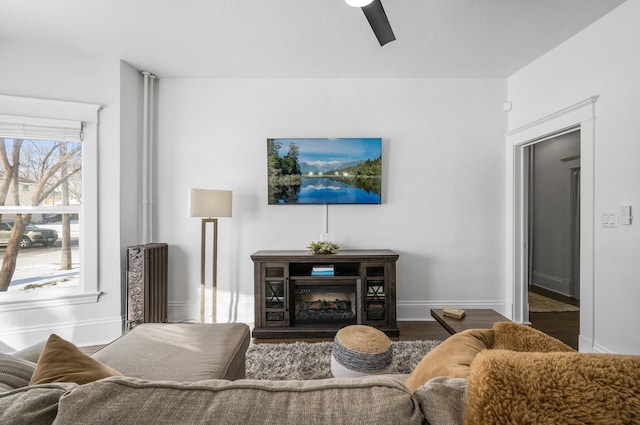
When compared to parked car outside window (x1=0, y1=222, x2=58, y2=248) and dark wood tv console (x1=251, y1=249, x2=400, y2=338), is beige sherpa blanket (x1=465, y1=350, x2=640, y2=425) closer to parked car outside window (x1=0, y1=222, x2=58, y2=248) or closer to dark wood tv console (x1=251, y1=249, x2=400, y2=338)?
dark wood tv console (x1=251, y1=249, x2=400, y2=338)

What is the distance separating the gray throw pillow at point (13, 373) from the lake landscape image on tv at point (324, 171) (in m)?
2.34

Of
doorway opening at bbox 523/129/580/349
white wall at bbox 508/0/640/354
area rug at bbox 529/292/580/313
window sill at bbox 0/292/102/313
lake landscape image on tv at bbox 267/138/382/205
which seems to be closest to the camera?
white wall at bbox 508/0/640/354

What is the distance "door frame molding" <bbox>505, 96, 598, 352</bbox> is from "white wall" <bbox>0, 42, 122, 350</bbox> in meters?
4.11

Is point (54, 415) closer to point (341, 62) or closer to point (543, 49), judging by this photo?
point (341, 62)

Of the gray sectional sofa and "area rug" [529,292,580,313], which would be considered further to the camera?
"area rug" [529,292,580,313]

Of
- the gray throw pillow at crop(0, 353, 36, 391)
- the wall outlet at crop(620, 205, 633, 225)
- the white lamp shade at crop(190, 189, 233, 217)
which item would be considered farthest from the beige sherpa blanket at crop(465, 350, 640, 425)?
the white lamp shade at crop(190, 189, 233, 217)

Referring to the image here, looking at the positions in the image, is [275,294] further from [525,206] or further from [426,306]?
[525,206]

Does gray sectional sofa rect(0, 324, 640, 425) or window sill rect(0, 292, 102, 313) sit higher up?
gray sectional sofa rect(0, 324, 640, 425)

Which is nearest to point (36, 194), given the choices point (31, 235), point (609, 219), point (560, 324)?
point (31, 235)

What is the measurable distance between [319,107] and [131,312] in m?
2.83

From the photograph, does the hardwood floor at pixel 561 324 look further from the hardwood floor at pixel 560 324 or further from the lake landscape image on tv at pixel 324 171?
the lake landscape image on tv at pixel 324 171

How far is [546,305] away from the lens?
3520mm

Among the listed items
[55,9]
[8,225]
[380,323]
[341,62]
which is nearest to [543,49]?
[341,62]

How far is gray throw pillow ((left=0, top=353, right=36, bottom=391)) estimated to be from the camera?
0.77 metres
